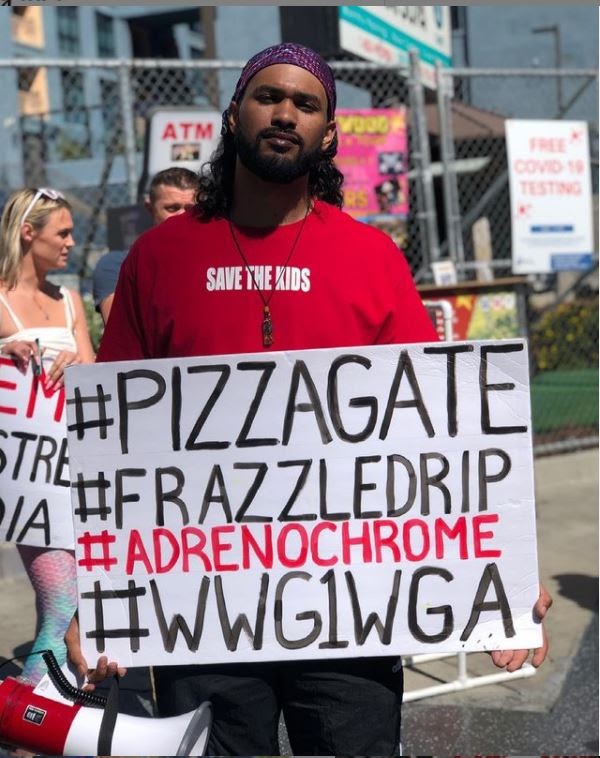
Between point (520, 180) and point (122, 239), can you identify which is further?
point (520, 180)

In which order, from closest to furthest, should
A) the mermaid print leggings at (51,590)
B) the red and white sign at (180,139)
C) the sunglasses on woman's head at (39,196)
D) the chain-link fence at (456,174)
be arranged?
the mermaid print leggings at (51,590), the sunglasses on woman's head at (39,196), the red and white sign at (180,139), the chain-link fence at (456,174)

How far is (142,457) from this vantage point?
254cm

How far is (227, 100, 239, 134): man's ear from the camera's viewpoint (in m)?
2.68

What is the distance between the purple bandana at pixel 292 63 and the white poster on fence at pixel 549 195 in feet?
21.1

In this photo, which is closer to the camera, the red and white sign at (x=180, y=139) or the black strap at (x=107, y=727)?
the black strap at (x=107, y=727)

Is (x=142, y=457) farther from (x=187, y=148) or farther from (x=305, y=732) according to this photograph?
(x=187, y=148)

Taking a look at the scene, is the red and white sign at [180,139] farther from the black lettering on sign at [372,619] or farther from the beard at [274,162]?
the black lettering on sign at [372,619]

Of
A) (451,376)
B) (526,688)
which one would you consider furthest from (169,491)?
(526,688)

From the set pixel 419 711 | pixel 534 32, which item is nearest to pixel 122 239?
pixel 419 711

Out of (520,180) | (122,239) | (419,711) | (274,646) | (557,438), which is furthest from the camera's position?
(557,438)

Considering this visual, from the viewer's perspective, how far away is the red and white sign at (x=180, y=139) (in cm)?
692

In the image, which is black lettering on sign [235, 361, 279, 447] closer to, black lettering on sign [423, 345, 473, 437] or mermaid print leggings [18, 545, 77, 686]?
black lettering on sign [423, 345, 473, 437]

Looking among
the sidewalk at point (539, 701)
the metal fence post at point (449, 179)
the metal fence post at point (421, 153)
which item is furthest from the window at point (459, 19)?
the sidewalk at point (539, 701)

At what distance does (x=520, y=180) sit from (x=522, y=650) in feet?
22.4
